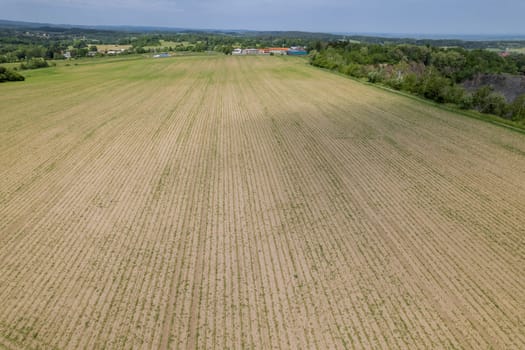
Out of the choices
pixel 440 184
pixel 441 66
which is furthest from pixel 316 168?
pixel 441 66

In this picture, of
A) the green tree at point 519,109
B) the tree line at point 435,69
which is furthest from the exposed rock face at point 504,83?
the green tree at point 519,109

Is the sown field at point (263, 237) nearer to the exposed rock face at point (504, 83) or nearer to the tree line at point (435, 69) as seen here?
the tree line at point (435, 69)

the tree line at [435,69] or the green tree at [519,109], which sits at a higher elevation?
the tree line at [435,69]

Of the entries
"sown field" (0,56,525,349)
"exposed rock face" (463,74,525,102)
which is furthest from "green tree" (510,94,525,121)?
"exposed rock face" (463,74,525,102)

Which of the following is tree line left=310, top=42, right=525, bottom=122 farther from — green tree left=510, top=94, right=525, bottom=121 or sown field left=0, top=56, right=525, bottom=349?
sown field left=0, top=56, right=525, bottom=349

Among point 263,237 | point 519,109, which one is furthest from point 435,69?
point 263,237

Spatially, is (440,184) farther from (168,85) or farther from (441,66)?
(441,66)
